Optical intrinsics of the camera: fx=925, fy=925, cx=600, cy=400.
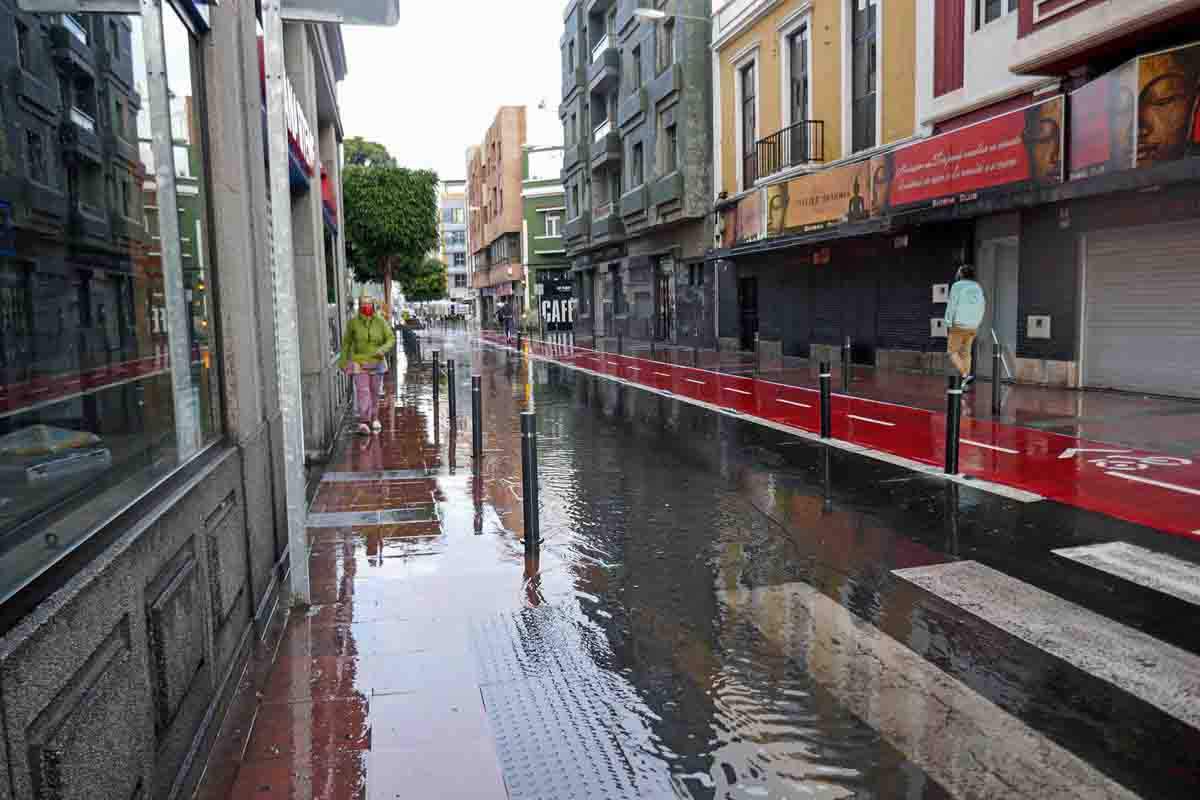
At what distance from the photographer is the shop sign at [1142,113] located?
11.7m

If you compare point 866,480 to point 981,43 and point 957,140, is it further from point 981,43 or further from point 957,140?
point 981,43

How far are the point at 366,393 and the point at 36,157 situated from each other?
1022cm

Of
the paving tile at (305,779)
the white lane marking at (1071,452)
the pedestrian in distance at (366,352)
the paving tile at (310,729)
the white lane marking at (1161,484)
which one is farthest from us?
the pedestrian in distance at (366,352)

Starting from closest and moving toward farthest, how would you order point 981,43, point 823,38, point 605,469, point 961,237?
1. point 605,469
2. point 981,43
3. point 961,237
4. point 823,38

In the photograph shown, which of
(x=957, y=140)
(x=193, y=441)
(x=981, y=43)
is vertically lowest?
(x=193, y=441)

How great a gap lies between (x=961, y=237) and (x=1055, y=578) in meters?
13.4

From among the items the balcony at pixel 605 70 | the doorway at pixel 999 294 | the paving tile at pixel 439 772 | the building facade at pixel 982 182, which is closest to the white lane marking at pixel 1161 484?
the building facade at pixel 982 182

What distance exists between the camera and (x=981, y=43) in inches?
634

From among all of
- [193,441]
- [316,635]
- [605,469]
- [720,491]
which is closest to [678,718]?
[316,635]

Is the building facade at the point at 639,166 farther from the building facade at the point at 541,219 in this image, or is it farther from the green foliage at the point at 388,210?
the building facade at the point at 541,219

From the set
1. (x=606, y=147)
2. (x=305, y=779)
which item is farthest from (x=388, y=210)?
(x=305, y=779)

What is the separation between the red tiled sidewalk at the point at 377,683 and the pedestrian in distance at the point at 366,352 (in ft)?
18.2

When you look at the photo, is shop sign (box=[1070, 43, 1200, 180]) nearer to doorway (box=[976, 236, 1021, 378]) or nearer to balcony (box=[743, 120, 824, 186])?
doorway (box=[976, 236, 1021, 378])

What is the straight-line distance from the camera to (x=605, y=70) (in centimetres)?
3738
